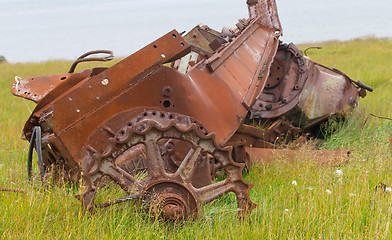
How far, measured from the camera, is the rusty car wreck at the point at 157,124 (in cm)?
291

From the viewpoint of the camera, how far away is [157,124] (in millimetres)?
2916

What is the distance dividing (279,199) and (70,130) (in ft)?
5.14

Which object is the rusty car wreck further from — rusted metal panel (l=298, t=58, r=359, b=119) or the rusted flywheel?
rusted metal panel (l=298, t=58, r=359, b=119)

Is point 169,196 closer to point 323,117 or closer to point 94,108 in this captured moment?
point 94,108

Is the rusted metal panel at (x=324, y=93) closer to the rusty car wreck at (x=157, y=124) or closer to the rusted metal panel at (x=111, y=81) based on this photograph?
the rusty car wreck at (x=157, y=124)

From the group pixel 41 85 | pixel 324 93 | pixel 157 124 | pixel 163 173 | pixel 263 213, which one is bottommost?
pixel 263 213

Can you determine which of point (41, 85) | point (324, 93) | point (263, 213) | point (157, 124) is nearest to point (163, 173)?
point (157, 124)

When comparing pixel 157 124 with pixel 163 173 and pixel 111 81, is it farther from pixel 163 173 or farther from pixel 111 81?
pixel 111 81

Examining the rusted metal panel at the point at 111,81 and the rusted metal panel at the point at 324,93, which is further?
the rusted metal panel at the point at 324,93

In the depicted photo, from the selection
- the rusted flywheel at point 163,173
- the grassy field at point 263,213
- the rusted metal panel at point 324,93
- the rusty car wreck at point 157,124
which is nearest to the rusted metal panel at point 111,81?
the rusty car wreck at point 157,124

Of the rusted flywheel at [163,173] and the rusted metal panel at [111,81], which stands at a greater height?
the rusted metal panel at [111,81]

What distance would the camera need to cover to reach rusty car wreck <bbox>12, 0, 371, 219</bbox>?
2.91 m

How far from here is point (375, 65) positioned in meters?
11.3

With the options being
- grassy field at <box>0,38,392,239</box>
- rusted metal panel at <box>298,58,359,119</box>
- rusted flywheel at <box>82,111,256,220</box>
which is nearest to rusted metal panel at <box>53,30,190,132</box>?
rusted flywheel at <box>82,111,256,220</box>
